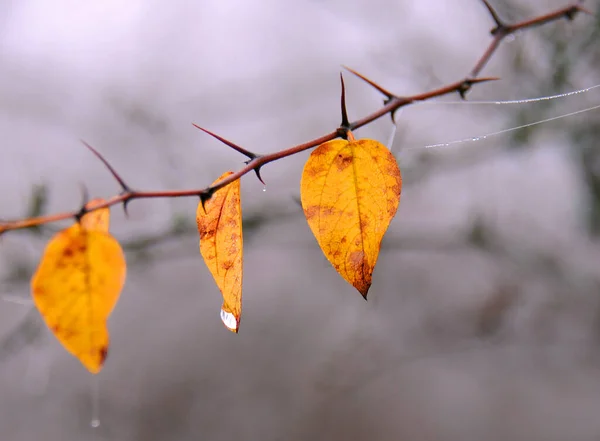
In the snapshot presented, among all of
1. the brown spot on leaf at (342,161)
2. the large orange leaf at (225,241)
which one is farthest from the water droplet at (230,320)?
the brown spot on leaf at (342,161)

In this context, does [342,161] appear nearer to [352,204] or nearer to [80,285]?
[352,204]

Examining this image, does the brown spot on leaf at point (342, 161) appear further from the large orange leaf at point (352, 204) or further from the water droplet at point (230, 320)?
the water droplet at point (230, 320)

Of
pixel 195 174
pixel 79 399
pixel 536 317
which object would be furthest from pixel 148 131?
pixel 536 317

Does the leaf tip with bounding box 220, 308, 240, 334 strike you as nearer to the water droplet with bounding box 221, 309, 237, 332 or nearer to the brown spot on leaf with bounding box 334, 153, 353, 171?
the water droplet with bounding box 221, 309, 237, 332

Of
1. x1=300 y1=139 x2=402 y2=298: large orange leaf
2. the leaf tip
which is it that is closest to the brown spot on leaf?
x1=300 y1=139 x2=402 y2=298: large orange leaf

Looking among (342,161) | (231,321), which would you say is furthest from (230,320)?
(342,161)

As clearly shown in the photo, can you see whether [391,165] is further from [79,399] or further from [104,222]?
[79,399]
